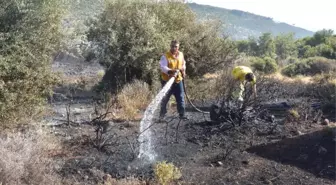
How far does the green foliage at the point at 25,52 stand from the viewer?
679 centimetres

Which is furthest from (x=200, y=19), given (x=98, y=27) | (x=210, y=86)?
(x=98, y=27)

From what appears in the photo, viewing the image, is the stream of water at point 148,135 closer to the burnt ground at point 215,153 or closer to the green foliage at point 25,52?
the burnt ground at point 215,153

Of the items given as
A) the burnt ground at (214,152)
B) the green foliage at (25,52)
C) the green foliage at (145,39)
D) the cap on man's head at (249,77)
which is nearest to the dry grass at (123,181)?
the burnt ground at (214,152)

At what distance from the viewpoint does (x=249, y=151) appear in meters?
6.95

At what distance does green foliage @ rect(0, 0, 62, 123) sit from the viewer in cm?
679

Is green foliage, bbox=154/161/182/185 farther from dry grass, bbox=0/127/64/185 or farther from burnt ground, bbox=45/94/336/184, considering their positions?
dry grass, bbox=0/127/64/185

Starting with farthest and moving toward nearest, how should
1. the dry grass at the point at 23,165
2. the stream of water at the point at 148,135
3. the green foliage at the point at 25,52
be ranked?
the green foliage at the point at 25,52
the stream of water at the point at 148,135
the dry grass at the point at 23,165

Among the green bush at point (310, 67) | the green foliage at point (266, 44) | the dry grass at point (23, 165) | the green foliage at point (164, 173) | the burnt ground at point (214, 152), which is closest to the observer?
the dry grass at point (23, 165)

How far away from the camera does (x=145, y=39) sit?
12547 millimetres

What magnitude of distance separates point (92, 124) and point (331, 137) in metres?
4.32

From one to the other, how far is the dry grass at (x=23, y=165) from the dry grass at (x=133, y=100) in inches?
151

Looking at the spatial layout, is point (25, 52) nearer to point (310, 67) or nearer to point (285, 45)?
point (310, 67)

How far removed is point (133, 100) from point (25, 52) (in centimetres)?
392

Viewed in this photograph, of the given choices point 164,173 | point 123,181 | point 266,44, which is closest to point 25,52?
point 123,181
